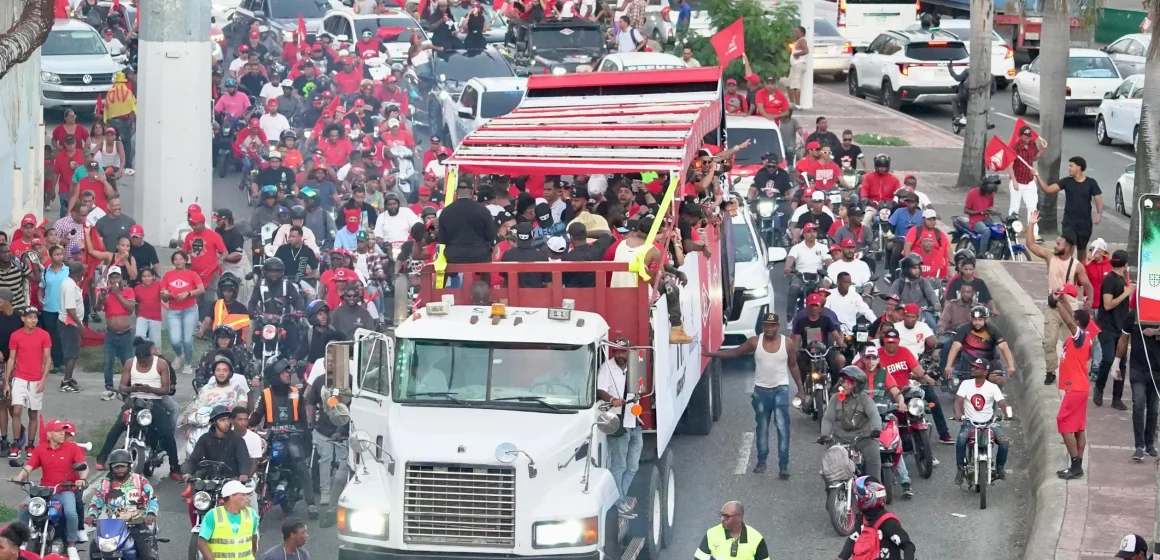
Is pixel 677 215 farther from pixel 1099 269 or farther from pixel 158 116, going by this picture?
pixel 158 116

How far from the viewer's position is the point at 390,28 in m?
36.8

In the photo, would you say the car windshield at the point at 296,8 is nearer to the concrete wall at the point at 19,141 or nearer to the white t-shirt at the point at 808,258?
the concrete wall at the point at 19,141

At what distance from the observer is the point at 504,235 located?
1734 cm

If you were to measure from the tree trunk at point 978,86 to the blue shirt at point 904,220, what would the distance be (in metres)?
7.86

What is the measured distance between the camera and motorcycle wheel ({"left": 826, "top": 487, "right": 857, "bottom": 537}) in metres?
16.4

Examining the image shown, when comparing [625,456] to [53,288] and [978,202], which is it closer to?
[53,288]

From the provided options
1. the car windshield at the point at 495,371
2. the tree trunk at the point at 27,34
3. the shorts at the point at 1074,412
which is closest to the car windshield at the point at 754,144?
the tree trunk at the point at 27,34

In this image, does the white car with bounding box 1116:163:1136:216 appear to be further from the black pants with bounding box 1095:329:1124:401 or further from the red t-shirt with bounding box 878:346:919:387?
the red t-shirt with bounding box 878:346:919:387

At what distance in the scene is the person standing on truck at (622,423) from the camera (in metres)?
14.2

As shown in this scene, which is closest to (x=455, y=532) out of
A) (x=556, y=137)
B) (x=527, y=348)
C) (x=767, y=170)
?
(x=527, y=348)

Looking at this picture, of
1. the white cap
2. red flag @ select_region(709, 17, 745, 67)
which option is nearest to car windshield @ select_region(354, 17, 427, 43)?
red flag @ select_region(709, 17, 745, 67)

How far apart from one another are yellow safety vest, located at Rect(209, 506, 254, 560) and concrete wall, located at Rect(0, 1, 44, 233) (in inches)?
523

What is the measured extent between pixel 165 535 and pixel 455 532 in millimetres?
4093

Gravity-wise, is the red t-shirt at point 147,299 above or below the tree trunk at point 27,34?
below
